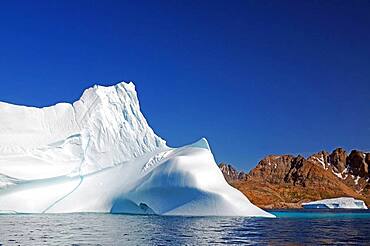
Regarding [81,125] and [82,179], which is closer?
[82,179]

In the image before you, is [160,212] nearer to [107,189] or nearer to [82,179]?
[107,189]

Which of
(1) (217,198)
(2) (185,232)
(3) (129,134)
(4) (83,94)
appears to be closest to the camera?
(2) (185,232)

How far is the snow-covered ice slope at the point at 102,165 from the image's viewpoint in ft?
149

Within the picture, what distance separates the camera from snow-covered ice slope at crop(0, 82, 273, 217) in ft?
149

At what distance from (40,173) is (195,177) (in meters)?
17.3

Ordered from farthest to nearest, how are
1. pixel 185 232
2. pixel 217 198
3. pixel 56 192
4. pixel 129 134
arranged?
1. pixel 129 134
2. pixel 56 192
3. pixel 217 198
4. pixel 185 232

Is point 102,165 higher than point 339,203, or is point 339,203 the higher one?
point 339,203

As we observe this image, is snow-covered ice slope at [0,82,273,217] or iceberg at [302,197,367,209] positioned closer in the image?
snow-covered ice slope at [0,82,273,217]

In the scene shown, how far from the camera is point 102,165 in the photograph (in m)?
55.6

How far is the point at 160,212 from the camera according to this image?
46.7 meters

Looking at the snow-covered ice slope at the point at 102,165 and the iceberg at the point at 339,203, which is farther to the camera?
the iceberg at the point at 339,203

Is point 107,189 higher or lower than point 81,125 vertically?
lower

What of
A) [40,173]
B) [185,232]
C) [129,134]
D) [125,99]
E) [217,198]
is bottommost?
[185,232]

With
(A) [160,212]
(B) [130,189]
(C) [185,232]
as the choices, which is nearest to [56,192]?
(B) [130,189]
